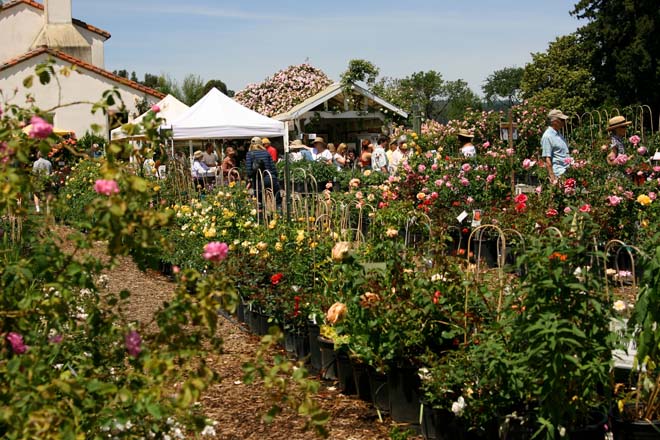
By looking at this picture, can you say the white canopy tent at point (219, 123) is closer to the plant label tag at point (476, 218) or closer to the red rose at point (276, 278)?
the plant label tag at point (476, 218)

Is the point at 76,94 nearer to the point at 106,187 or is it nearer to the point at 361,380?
the point at 361,380

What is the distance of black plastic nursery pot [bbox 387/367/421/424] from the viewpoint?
3.91 m

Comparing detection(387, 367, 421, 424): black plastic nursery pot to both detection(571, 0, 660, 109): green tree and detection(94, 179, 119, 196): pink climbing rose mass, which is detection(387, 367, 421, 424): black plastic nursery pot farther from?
detection(571, 0, 660, 109): green tree

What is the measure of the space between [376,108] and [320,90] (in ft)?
9.16

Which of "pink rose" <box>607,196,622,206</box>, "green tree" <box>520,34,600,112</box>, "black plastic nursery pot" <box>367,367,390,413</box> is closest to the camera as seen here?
"black plastic nursery pot" <box>367,367,390,413</box>

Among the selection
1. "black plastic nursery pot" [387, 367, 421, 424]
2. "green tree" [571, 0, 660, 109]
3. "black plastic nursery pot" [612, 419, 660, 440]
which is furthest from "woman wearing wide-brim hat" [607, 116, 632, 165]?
"green tree" [571, 0, 660, 109]

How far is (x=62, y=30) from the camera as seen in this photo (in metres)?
33.5

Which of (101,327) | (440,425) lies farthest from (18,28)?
(101,327)

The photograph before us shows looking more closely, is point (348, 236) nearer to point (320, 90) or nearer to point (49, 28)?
point (320, 90)

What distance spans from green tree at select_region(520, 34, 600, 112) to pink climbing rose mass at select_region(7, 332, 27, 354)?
37434mm

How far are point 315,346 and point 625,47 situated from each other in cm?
3072

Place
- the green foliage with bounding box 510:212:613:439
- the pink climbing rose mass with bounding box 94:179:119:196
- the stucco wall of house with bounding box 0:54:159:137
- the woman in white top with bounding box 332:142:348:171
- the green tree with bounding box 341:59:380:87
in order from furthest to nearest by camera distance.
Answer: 1. the stucco wall of house with bounding box 0:54:159:137
2. the green tree with bounding box 341:59:380:87
3. the woman in white top with bounding box 332:142:348:171
4. the green foliage with bounding box 510:212:613:439
5. the pink climbing rose mass with bounding box 94:179:119:196

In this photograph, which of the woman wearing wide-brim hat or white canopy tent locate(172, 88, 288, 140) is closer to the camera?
the woman wearing wide-brim hat

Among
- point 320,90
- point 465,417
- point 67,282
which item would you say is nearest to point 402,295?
point 465,417
